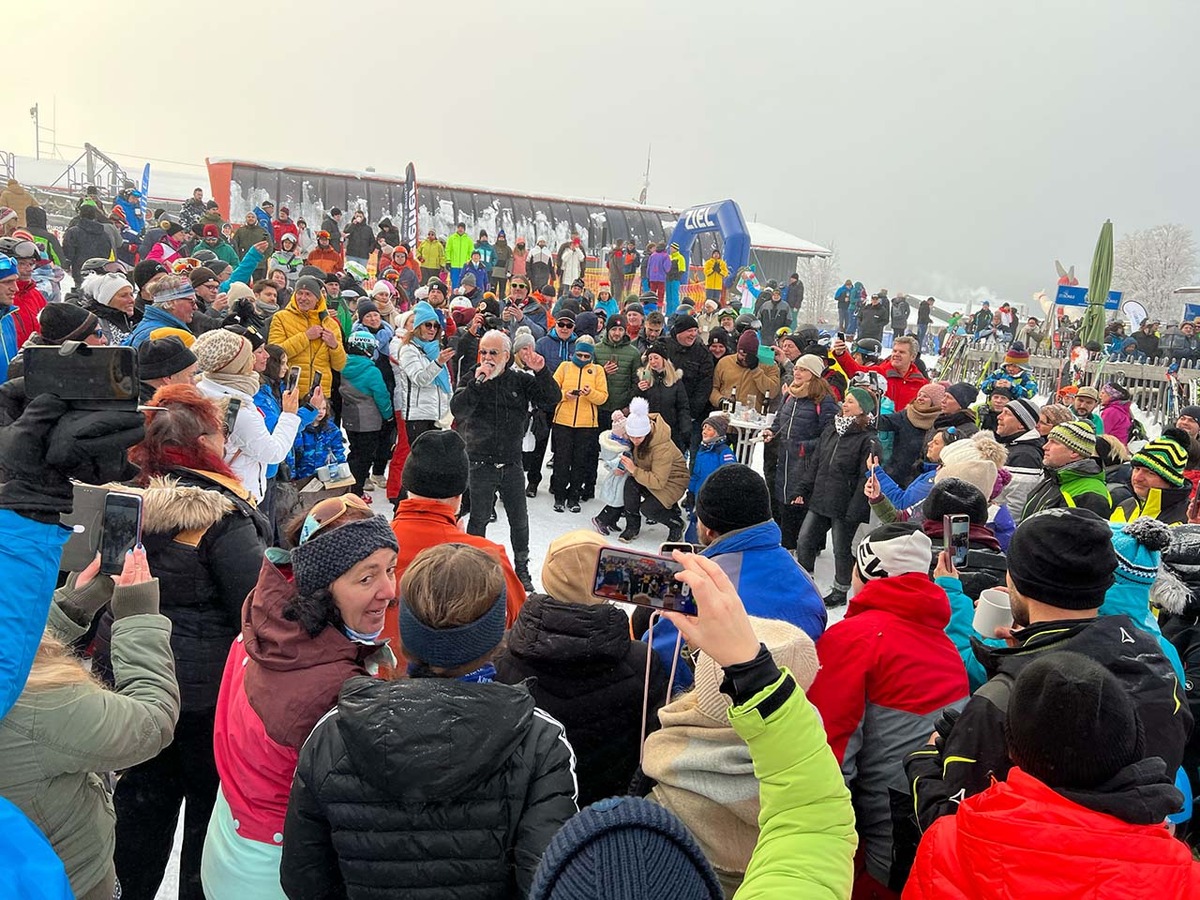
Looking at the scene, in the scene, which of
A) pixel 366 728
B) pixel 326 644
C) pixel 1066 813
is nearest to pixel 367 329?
pixel 326 644

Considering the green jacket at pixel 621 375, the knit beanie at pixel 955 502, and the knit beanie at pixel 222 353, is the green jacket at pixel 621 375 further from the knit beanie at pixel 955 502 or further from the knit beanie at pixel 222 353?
the knit beanie at pixel 955 502

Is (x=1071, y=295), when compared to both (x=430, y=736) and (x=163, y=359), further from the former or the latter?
(x=430, y=736)

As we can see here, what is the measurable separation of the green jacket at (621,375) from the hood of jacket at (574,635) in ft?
19.6

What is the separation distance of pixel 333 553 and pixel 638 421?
532 centimetres

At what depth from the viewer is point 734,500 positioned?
2.95 meters

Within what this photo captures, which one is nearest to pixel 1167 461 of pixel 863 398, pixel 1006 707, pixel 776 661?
pixel 863 398

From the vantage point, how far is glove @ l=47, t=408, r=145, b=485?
1544mm

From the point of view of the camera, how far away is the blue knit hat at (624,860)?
37.3 inches

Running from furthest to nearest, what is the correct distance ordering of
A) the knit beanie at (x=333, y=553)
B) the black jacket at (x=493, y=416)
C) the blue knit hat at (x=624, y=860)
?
the black jacket at (x=493, y=416) → the knit beanie at (x=333, y=553) → the blue knit hat at (x=624, y=860)

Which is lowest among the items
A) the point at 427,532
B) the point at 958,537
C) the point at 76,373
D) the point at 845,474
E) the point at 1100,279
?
the point at 845,474

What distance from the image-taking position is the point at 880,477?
18.5ft

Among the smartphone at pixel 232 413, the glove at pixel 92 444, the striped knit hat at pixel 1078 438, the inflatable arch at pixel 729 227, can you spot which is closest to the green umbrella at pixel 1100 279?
the inflatable arch at pixel 729 227

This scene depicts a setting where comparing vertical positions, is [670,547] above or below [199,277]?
below

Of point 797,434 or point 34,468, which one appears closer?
point 34,468
